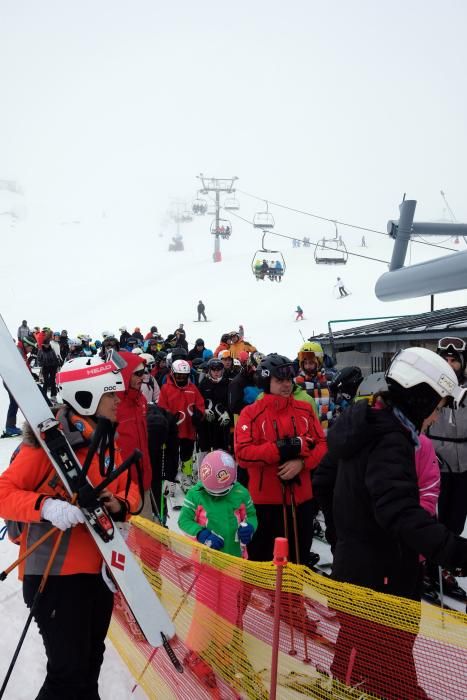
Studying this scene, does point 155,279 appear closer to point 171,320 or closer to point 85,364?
point 171,320

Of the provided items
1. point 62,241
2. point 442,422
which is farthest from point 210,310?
point 62,241

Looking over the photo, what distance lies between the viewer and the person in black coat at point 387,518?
2.06 m

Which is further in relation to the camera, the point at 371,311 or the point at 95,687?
the point at 371,311

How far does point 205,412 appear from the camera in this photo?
700cm

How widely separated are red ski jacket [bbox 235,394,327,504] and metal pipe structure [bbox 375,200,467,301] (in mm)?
1924

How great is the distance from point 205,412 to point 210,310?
2628 cm

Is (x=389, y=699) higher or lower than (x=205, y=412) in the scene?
lower

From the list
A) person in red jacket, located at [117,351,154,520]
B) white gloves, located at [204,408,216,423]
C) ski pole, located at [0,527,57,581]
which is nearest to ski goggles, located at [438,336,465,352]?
person in red jacket, located at [117,351,154,520]

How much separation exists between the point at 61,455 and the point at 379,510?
1.32 m

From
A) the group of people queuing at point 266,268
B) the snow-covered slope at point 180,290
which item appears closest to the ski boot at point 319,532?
the snow-covered slope at point 180,290

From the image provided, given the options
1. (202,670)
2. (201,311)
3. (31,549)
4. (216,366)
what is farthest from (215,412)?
(201,311)

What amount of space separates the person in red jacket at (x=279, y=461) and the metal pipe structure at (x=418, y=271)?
188cm

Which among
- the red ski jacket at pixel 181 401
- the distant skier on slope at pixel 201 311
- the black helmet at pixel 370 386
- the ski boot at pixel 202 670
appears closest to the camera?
the ski boot at pixel 202 670

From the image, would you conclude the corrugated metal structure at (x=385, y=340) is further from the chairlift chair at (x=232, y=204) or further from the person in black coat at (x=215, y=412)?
the chairlift chair at (x=232, y=204)
